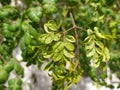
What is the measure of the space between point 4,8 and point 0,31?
0.49ft

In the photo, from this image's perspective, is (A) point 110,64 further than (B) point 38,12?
Yes

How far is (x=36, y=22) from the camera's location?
1.71 metres

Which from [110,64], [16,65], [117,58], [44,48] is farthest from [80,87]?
[44,48]

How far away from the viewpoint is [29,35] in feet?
5.58

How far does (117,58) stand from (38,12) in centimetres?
71

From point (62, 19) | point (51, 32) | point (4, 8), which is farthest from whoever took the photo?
point (62, 19)

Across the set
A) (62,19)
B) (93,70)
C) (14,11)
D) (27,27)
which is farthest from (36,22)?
(93,70)

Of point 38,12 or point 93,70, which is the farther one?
point 93,70

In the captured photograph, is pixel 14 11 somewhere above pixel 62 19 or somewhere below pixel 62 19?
above

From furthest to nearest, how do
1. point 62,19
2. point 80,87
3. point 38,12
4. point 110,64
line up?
point 80,87 < point 110,64 < point 62,19 < point 38,12

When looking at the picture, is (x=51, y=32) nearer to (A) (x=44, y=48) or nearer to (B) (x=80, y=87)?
(A) (x=44, y=48)

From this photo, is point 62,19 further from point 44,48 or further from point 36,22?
point 44,48

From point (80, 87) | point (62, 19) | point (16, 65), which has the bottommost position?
point (80, 87)

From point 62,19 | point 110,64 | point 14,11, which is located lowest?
point 110,64
